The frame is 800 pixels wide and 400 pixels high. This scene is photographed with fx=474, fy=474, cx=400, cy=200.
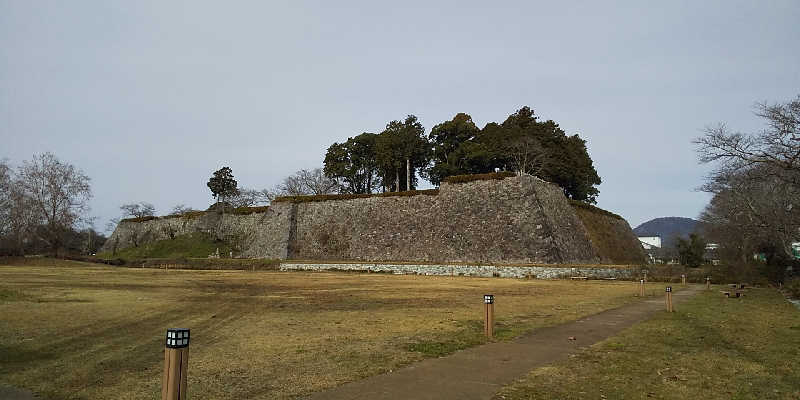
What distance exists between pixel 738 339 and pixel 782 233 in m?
14.2

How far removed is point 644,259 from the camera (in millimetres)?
52906

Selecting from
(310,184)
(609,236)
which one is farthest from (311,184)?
(609,236)

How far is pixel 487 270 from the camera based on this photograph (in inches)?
1251

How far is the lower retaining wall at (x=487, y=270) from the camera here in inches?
1157

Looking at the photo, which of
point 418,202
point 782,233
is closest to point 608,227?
point 418,202

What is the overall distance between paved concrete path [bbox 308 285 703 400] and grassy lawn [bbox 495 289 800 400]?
11.6 inches

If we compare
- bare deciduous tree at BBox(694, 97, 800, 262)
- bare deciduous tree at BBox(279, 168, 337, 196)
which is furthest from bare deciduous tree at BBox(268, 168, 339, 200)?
bare deciduous tree at BBox(694, 97, 800, 262)

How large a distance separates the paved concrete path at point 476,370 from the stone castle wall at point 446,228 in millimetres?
26078

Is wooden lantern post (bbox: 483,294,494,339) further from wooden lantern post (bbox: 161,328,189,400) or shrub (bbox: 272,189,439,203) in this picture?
shrub (bbox: 272,189,439,203)

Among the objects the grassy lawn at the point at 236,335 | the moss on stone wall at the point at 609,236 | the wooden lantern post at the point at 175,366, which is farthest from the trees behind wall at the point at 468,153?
the wooden lantern post at the point at 175,366

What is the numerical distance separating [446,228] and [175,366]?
36.4 metres

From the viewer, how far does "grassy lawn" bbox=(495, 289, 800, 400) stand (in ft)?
17.8

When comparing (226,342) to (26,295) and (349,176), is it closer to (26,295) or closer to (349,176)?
(26,295)

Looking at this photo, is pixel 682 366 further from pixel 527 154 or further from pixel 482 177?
pixel 527 154
